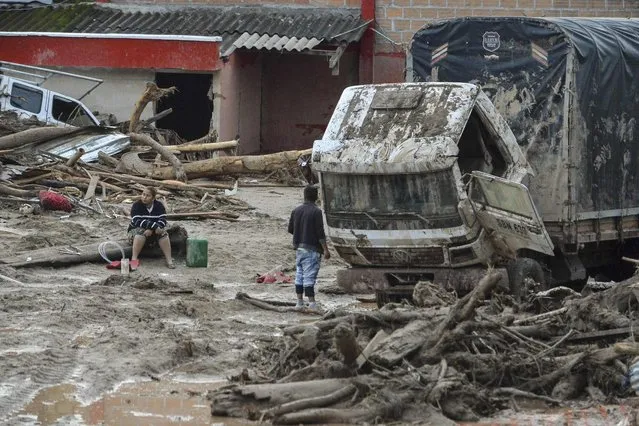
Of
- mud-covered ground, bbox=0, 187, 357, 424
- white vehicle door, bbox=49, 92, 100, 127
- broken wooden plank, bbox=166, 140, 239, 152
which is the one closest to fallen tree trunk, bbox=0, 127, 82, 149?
white vehicle door, bbox=49, 92, 100, 127

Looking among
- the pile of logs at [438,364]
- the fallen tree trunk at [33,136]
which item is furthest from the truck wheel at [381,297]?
the fallen tree trunk at [33,136]

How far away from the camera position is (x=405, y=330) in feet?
36.1

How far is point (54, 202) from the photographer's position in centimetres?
2125

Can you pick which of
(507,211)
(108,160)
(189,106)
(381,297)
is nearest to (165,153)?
(108,160)

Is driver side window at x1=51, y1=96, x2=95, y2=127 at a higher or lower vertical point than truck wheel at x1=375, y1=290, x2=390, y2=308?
higher

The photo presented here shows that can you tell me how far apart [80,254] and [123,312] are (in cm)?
349

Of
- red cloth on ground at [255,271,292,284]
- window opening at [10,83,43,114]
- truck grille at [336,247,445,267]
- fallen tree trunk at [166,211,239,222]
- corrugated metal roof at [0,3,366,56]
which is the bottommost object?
red cloth on ground at [255,271,292,284]

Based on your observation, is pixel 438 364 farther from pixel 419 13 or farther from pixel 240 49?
pixel 419 13

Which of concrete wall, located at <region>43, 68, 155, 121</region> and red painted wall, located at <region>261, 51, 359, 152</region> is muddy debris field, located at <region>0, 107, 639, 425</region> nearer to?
concrete wall, located at <region>43, 68, 155, 121</region>

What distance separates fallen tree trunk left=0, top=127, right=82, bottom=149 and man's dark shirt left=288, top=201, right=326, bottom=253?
10407 mm

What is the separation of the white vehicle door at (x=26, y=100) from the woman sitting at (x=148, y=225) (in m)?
8.82

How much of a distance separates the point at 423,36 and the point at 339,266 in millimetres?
4032

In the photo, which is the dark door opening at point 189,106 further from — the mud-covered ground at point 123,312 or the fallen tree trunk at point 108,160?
the mud-covered ground at point 123,312

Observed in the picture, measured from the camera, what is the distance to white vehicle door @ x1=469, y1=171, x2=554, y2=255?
13.8m
